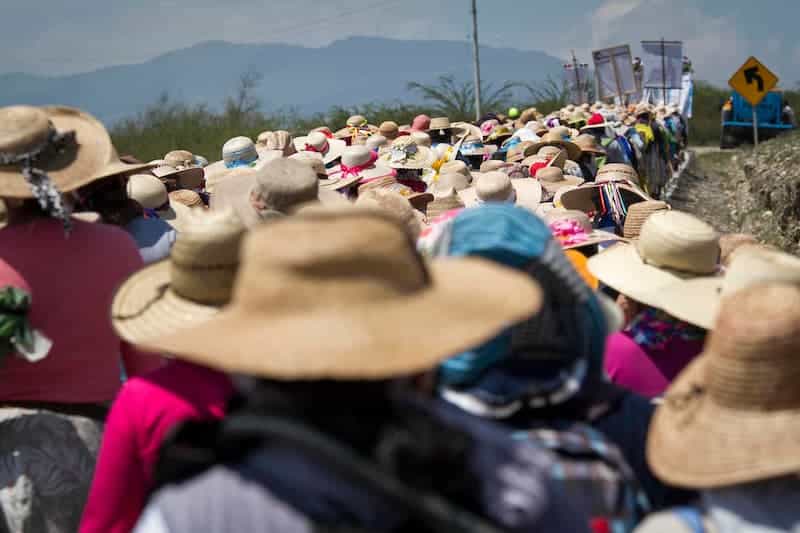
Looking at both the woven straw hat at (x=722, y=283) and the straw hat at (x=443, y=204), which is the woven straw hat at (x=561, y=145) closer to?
the straw hat at (x=443, y=204)

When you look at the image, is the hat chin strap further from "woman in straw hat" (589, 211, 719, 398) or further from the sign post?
the sign post

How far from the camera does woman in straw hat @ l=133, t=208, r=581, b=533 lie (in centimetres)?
137

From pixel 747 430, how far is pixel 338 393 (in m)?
0.81

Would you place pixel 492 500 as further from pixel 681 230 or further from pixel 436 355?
pixel 681 230

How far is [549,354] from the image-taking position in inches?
81.4

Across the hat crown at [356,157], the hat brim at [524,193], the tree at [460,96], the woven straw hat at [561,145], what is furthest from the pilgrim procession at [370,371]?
the tree at [460,96]

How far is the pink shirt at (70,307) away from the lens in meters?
2.83

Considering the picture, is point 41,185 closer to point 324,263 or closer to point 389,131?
point 324,263

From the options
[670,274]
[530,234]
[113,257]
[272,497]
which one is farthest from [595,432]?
[113,257]

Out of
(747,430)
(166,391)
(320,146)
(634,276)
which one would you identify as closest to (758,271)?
(634,276)

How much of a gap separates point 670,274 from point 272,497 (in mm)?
1941

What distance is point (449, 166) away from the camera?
31.9 ft

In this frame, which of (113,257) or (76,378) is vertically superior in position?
(113,257)

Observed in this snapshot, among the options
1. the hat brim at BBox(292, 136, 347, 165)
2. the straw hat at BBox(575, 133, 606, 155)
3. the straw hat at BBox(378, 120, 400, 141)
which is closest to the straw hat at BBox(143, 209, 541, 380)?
the hat brim at BBox(292, 136, 347, 165)
